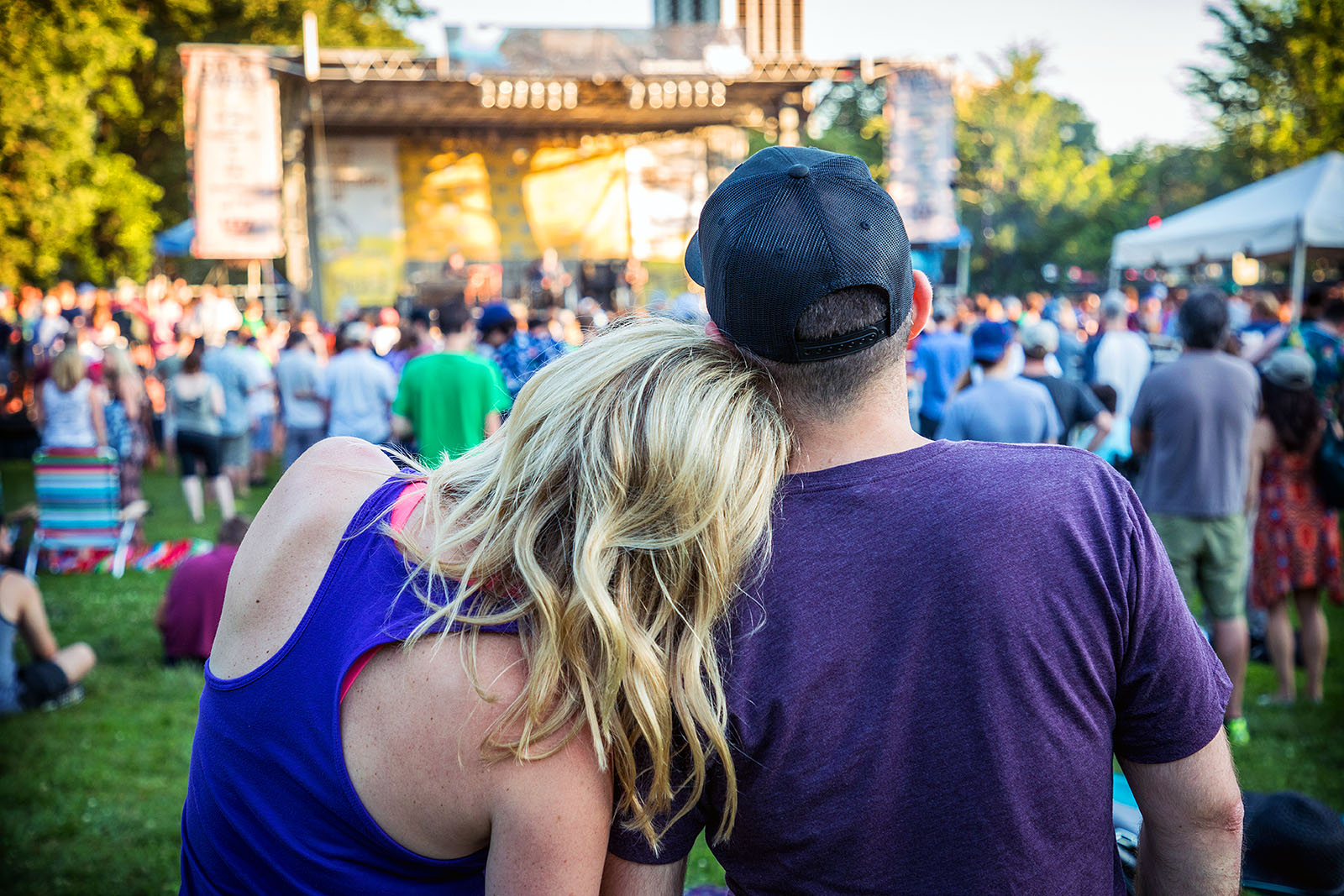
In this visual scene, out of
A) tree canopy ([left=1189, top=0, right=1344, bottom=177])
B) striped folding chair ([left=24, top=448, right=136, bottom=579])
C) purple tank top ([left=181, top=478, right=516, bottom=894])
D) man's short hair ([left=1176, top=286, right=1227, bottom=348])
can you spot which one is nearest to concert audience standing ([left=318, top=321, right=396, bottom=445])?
striped folding chair ([left=24, top=448, right=136, bottom=579])

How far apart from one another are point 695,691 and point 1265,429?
421 cm

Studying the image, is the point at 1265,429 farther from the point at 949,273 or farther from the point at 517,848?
the point at 949,273

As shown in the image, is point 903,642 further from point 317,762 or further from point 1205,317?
point 1205,317

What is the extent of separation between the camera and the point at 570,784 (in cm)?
99

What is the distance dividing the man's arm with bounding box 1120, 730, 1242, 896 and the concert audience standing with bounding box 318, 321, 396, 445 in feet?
20.8

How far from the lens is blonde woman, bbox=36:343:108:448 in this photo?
7270mm

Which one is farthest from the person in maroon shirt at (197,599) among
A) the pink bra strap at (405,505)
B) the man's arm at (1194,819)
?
the man's arm at (1194,819)

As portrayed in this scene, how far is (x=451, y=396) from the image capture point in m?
5.22

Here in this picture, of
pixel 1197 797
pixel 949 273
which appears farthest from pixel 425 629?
pixel 949 273

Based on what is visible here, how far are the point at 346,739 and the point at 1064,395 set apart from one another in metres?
4.38

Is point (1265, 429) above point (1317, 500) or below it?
above

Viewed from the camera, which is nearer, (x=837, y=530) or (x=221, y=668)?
(x=837, y=530)

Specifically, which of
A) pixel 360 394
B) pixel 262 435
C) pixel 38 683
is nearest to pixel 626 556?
pixel 38 683

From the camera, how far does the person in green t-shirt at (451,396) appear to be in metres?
5.21
